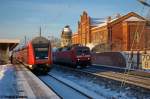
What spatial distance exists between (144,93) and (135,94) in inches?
20.8

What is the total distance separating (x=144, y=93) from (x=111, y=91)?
2093mm

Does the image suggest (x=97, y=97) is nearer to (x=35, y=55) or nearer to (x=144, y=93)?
(x=144, y=93)

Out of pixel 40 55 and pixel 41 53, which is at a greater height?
pixel 41 53

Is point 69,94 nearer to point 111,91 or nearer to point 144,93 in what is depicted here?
point 111,91

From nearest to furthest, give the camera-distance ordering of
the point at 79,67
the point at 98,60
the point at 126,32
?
the point at 79,67
the point at 98,60
the point at 126,32

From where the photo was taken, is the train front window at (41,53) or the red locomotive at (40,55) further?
the train front window at (41,53)

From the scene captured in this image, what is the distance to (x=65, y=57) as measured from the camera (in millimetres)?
49406

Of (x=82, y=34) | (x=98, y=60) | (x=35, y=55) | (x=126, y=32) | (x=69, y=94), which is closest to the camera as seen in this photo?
(x=69, y=94)

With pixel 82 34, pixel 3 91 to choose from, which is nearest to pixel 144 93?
pixel 3 91

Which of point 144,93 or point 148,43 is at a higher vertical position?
point 148,43

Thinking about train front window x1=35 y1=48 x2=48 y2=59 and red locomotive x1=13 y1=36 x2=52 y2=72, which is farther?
train front window x1=35 y1=48 x2=48 y2=59

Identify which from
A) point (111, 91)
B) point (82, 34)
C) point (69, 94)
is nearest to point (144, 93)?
point (111, 91)

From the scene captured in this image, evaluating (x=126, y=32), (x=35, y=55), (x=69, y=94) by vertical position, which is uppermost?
(x=126, y=32)

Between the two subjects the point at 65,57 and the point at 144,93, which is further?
the point at 65,57
